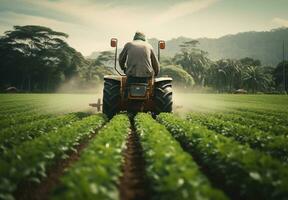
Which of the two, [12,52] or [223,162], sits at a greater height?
[12,52]

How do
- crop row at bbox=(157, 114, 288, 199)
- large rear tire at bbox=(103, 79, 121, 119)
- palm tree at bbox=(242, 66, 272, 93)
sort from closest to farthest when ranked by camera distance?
1. crop row at bbox=(157, 114, 288, 199)
2. large rear tire at bbox=(103, 79, 121, 119)
3. palm tree at bbox=(242, 66, 272, 93)

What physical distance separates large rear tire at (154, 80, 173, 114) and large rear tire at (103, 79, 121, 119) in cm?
134

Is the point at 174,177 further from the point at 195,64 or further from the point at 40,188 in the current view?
the point at 195,64

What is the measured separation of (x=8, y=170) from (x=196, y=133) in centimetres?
441

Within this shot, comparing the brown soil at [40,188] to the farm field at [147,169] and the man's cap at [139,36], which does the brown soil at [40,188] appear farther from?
the man's cap at [139,36]

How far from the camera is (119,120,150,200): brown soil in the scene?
520 centimetres

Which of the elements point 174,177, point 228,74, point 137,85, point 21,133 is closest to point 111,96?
point 137,85

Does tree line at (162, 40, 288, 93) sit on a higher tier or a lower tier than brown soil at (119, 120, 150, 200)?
higher

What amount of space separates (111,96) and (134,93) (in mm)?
852

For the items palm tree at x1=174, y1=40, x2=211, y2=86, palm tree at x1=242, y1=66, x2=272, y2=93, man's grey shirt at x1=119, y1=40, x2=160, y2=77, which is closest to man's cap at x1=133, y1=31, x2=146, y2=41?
man's grey shirt at x1=119, y1=40, x2=160, y2=77

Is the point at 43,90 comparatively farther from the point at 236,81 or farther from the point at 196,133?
the point at 196,133

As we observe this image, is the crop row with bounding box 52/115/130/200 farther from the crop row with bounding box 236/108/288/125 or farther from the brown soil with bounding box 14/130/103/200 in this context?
the crop row with bounding box 236/108/288/125

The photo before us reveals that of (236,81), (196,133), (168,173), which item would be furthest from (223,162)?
(236,81)

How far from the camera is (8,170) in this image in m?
4.79
